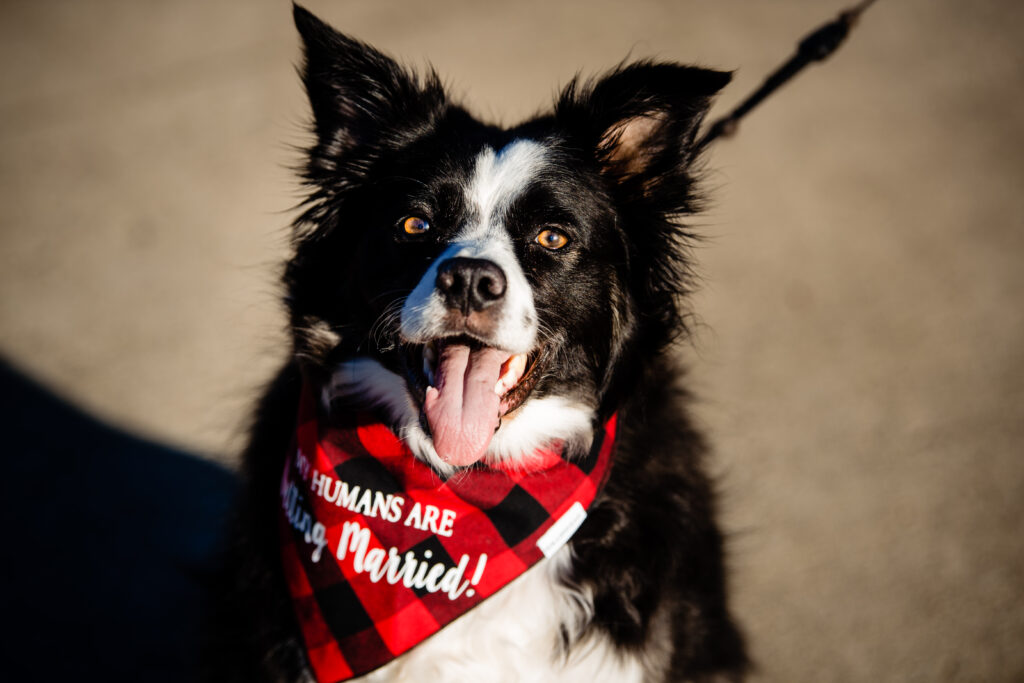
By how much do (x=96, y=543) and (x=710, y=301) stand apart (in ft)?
12.2

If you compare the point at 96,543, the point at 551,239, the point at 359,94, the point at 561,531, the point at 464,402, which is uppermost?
the point at 359,94

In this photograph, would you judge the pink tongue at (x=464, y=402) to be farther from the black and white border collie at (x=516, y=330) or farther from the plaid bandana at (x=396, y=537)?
the plaid bandana at (x=396, y=537)

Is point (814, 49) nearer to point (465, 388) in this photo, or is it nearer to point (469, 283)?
point (469, 283)

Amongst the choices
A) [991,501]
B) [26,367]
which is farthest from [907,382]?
[26,367]

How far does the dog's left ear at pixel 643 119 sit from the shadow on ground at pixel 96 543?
7.37 feet

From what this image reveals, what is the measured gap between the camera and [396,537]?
208 centimetres

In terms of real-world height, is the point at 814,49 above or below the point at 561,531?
above

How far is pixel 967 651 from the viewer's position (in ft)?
9.28

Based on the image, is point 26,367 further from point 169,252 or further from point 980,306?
point 980,306

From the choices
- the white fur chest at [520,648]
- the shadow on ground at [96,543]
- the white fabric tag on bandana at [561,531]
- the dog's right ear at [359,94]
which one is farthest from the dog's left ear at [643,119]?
the shadow on ground at [96,543]

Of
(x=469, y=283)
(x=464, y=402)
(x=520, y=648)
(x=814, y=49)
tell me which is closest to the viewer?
(x=469, y=283)

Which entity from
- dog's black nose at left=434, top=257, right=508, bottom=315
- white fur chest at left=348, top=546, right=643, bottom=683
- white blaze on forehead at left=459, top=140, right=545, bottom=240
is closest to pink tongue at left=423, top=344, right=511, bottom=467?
dog's black nose at left=434, top=257, right=508, bottom=315

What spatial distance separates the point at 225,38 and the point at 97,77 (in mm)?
1228

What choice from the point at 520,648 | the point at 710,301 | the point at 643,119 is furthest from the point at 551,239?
the point at 710,301
